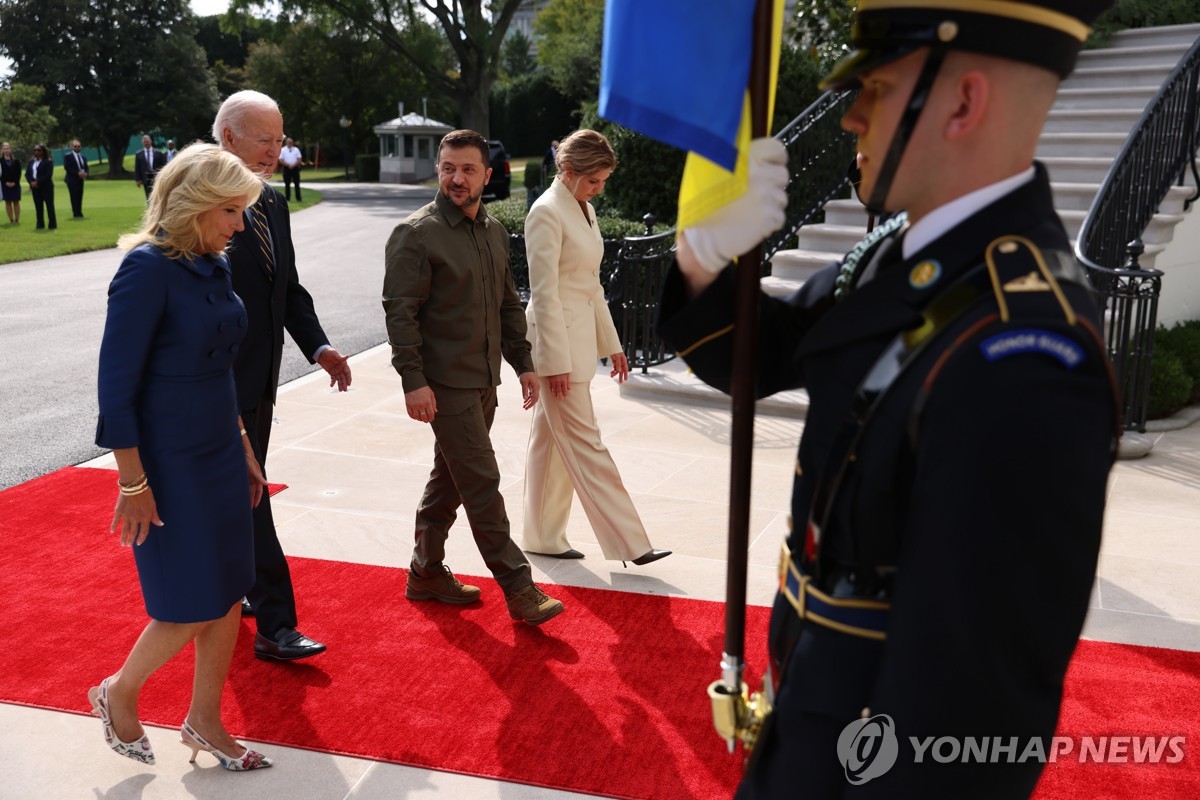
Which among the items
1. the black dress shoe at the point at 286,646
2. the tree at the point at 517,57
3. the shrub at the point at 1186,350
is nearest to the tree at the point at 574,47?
the tree at the point at 517,57

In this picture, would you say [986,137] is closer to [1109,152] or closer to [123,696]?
[123,696]

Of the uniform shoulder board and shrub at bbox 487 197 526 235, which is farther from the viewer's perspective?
shrub at bbox 487 197 526 235

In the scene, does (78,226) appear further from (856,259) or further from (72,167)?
(856,259)

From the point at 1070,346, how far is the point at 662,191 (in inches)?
483

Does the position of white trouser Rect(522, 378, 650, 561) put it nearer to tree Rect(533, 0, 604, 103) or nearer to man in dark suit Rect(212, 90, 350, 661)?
man in dark suit Rect(212, 90, 350, 661)

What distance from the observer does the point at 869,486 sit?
1.70 meters

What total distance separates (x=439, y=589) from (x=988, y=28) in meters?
3.97

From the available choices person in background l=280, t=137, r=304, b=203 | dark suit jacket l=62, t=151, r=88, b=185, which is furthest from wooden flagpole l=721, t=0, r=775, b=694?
person in background l=280, t=137, r=304, b=203

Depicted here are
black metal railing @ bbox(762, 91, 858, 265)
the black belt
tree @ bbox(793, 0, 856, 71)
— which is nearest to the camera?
the black belt

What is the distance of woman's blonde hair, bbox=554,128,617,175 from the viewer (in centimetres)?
520

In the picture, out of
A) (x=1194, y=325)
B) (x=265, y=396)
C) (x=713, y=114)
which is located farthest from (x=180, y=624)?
(x=1194, y=325)

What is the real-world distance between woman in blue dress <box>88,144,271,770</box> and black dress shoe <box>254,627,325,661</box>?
2.39 feet

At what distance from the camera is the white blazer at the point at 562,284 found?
526 centimetres

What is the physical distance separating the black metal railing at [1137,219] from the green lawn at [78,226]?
466 inches
